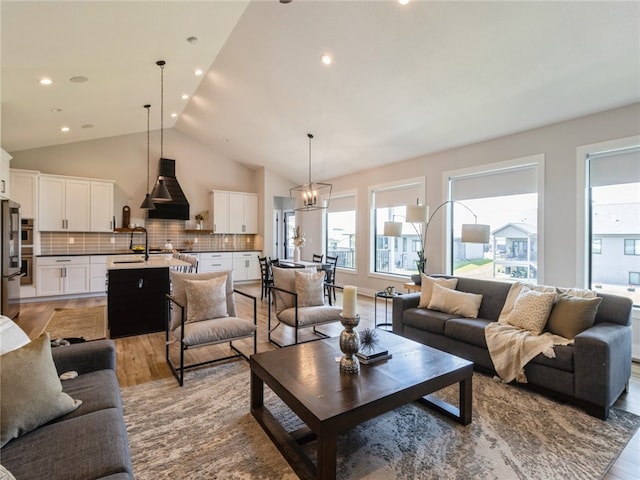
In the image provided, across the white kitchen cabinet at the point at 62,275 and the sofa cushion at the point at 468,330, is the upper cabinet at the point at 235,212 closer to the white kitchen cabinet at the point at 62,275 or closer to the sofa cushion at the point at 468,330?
the white kitchen cabinet at the point at 62,275

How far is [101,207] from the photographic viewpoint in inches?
274

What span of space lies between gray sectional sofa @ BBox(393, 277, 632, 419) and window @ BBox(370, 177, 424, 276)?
8.54ft

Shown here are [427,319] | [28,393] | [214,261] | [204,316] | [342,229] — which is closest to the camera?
[28,393]

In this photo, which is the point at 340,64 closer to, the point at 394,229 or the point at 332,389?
the point at 394,229

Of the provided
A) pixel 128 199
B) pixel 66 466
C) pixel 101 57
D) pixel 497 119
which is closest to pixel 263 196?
pixel 128 199

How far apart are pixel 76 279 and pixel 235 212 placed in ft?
→ 12.4

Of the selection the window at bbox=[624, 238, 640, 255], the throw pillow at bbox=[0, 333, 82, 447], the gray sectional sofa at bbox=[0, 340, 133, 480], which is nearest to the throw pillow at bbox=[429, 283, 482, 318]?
the window at bbox=[624, 238, 640, 255]

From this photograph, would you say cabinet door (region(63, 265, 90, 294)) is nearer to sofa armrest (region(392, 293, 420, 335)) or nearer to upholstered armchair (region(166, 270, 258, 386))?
upholstered armchair (region(166, 270, 258, 386))

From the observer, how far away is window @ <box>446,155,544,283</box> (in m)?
4.48

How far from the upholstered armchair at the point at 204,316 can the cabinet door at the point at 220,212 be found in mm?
5139

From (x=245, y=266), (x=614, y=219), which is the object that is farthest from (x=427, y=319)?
(x=245, y=266)

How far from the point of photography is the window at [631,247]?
3.59 m

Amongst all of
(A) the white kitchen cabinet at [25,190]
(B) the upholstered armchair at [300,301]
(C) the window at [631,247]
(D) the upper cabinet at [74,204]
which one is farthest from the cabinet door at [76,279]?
(C) the window at [631,247]

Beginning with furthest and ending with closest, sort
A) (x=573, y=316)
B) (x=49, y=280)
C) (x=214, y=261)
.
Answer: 1. (x=214, y=261)
2. (x=49, y=280)
3. (x=573, y=316)
